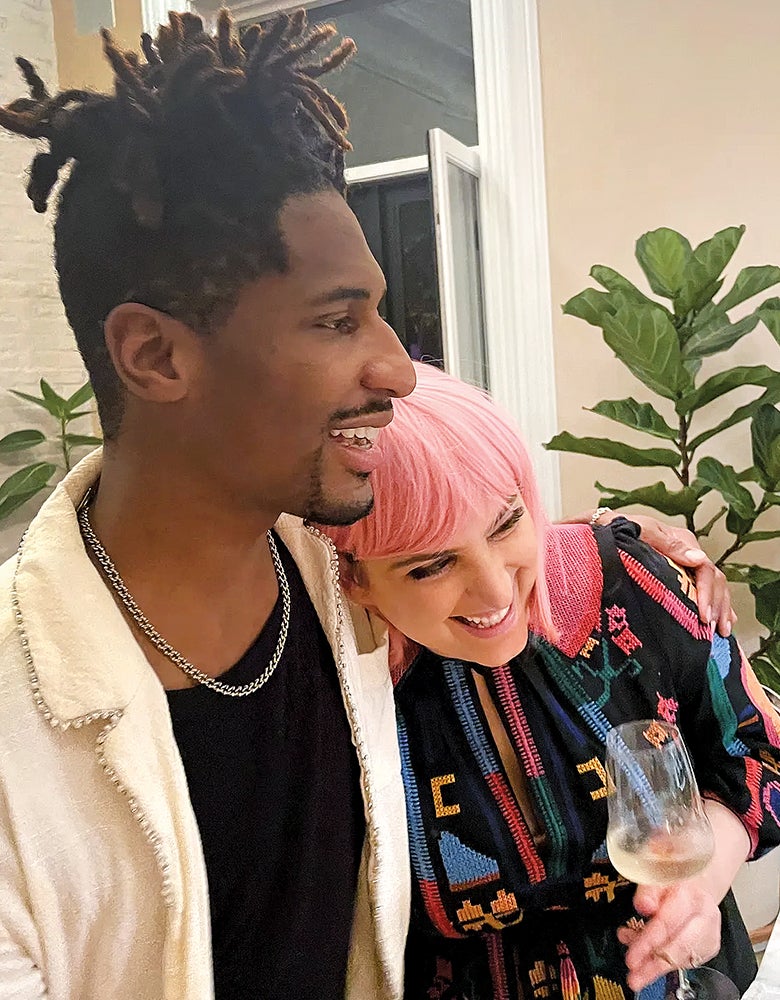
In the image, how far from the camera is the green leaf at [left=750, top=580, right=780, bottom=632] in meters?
Result: 2.07

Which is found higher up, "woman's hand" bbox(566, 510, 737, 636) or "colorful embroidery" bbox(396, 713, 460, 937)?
"woman's hand" bbox(566, 510, 737, 636)

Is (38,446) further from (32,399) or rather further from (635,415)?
(635,415)

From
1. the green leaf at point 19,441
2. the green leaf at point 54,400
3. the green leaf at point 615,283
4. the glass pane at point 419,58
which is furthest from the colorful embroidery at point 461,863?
the glass pane at point 419,58

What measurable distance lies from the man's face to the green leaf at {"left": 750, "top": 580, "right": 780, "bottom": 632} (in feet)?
5.17

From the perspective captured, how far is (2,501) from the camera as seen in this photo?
4.57 feet

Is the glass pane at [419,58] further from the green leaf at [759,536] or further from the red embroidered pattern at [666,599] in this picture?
the red embroidered pattern at [666,599]

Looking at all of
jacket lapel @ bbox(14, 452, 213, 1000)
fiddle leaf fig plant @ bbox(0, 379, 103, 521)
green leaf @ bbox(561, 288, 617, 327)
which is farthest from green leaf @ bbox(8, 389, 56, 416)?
green leaf @ bbox(561, 288, 617, 327)

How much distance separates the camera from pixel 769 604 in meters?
2.08

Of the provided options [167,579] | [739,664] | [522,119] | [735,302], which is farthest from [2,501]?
[522,119]

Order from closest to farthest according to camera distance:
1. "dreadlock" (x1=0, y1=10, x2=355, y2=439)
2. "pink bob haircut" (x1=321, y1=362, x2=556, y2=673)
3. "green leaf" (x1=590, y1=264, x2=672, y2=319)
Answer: "dreadlock" (x1=0, y1=10, x2=355, y2=439) → "pink bob haircut" (x1=321, y1=362, x2=556, y2=673) → "green leaf" (x1=590, y1=264, x2=672, y2=319)

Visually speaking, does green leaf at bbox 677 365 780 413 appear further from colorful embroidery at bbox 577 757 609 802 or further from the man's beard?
the man's beard

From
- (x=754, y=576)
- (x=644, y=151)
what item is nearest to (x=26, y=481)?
(x=754, y=576)

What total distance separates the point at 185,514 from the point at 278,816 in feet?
0.89

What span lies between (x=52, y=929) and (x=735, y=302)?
70.6 inches
